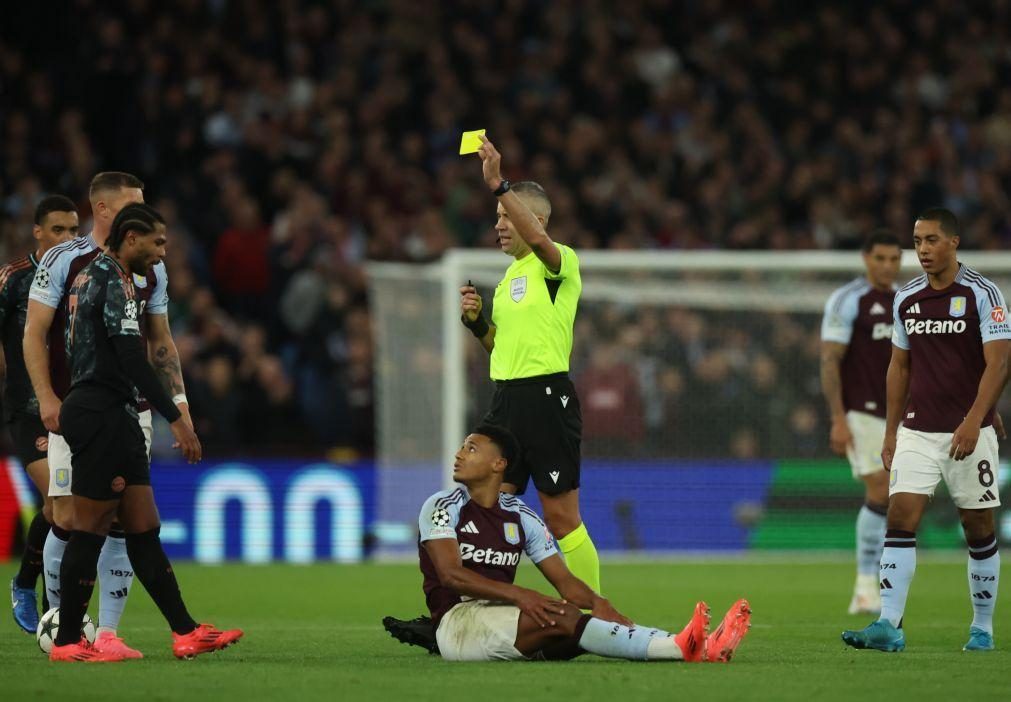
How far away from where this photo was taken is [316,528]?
56.3ft

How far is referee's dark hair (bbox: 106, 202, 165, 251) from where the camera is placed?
796 cm

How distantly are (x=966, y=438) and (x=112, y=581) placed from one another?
14.8ft

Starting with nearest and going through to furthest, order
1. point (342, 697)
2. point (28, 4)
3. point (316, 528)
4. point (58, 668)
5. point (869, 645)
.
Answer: point (342, 697)
point (58, 668)
point (869, 645)
point (316, 528)
point (28, 4)

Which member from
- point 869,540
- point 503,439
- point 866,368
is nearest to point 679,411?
point 866,368

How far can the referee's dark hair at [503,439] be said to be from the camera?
8.27m

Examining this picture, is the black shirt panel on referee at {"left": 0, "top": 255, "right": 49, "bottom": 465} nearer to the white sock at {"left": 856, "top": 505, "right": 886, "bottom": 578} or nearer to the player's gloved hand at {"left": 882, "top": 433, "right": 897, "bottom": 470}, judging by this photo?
the player's gloved hand at {"left": 882, "top": 433, "right": 897, "bottom": 470}

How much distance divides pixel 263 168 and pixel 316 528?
5048 mm

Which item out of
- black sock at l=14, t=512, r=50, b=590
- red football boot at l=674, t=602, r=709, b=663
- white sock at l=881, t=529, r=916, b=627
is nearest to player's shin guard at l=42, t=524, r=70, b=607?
black sock at l=14, t=512, r=50, b=590

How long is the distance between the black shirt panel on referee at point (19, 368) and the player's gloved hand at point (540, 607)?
3384mm

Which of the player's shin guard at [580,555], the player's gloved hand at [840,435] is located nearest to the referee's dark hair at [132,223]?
the player's shin guard at [580,555]

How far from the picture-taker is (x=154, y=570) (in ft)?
26.3

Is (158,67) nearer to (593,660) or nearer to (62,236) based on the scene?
(62,236)

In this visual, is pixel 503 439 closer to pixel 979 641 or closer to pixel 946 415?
pixel 946 415

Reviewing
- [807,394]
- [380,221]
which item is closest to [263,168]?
[380,221]
